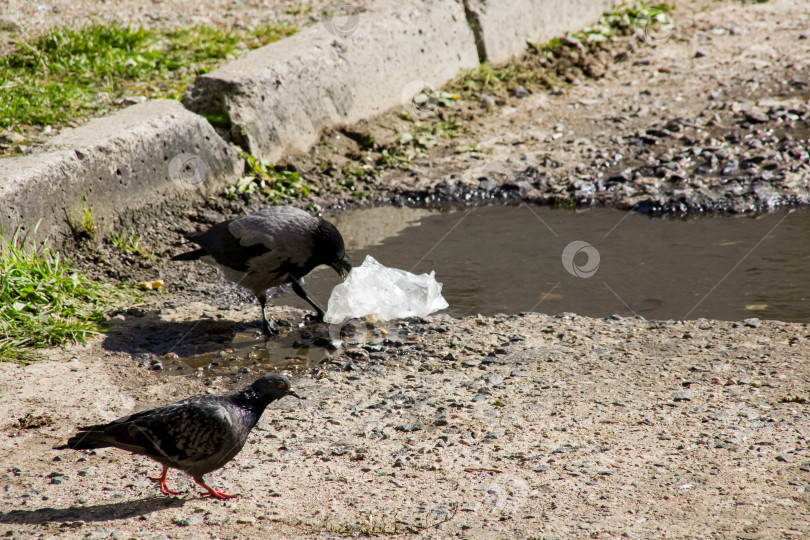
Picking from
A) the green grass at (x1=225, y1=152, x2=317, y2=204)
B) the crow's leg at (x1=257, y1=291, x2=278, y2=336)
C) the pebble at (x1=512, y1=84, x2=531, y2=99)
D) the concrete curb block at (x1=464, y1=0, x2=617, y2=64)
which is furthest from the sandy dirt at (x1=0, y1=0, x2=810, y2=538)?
the concrete curb block at (x1=464, y1=0, x2=617, y2=64)

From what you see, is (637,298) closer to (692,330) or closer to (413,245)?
(692,330)

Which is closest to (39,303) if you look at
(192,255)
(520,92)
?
(192,255)

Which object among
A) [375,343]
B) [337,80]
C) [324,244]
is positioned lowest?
[375,343]

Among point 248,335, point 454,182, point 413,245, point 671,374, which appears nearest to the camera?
point 671,374

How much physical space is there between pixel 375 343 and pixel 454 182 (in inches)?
108

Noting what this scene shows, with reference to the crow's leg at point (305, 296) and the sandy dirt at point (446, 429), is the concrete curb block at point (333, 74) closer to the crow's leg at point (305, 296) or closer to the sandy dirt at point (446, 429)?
the sandy dirt at point (446, 429)

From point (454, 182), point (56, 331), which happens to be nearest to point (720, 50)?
point (454, 182)

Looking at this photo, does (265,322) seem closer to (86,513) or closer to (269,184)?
(86,513)

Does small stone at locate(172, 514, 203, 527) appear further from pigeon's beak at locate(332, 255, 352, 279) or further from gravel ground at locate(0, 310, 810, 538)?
pigeon's beak at locate(332, 255, 352, 279)

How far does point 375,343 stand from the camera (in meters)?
4.89

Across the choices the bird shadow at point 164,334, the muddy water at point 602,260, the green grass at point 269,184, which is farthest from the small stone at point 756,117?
the bird shadow at point 164,334

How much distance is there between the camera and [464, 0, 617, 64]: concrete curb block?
9000 mm

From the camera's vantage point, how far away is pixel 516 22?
9.38 meters

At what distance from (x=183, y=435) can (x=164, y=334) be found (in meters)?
1.91
